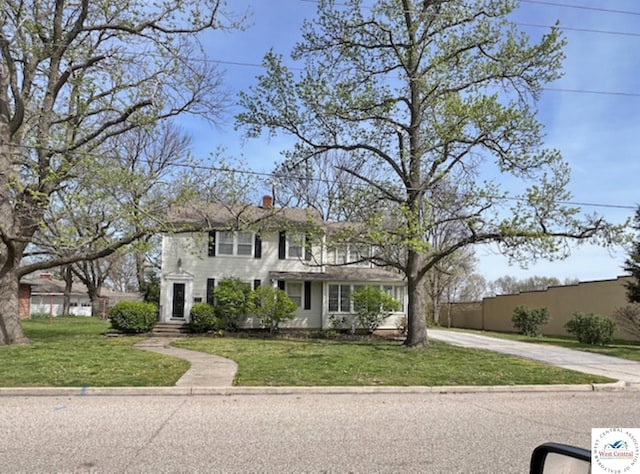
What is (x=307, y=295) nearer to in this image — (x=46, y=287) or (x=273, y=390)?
(x=273, y=390)

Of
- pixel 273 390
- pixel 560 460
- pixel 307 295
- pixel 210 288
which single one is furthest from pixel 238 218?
pixel 560 460

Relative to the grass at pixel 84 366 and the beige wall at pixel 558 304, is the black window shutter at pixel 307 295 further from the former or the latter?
the beige wall at pixel 558 304

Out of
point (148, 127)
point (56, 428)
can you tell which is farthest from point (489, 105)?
point (56, 428)

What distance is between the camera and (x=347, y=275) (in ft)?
83.9

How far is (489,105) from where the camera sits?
16.2 metres

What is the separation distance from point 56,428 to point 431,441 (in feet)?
16.1

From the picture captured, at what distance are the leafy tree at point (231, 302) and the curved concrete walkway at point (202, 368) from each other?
206 inches

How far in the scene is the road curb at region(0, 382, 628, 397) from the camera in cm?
930

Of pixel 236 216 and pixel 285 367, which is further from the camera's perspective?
pixel 236 216

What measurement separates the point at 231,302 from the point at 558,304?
1876 cm

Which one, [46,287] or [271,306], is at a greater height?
[46,287]

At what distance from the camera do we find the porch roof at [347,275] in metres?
24.8

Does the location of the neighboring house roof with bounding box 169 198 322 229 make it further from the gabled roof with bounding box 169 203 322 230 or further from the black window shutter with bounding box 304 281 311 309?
the black window shutter with bounding box 304 281 311 309

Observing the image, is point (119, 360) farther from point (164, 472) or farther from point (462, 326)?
point (462, 326)
